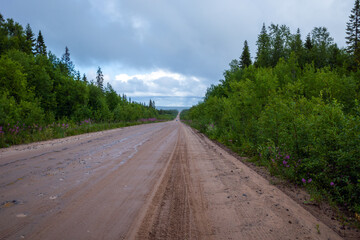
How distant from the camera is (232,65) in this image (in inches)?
1569

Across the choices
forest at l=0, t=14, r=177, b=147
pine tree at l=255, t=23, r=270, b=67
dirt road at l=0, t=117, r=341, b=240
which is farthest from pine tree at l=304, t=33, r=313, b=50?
dirt road at l=0, t=117, r=341, b=240

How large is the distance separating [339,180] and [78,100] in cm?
2873

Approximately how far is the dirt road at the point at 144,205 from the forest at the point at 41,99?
7987mm

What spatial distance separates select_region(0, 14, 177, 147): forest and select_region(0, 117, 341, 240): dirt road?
314 inches

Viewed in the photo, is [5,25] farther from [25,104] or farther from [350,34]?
[350,34]

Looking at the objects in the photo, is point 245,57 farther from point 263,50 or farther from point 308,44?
point 308,44

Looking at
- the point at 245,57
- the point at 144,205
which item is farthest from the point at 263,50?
the point at 144,205

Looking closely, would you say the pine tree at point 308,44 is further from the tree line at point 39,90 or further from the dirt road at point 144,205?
the dirt road at point 144,205

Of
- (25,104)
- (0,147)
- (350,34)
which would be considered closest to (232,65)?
(350,34)

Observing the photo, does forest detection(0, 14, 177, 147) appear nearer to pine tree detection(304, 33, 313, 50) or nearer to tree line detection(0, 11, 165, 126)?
tree line detection(0, 11, 165, 126)

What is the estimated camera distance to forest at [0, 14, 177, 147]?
1231 cm

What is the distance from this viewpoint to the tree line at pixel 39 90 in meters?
13.6

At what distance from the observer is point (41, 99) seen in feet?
75.0

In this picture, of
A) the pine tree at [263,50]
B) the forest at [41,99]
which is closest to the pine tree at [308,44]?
the pine tree at [263,50]
